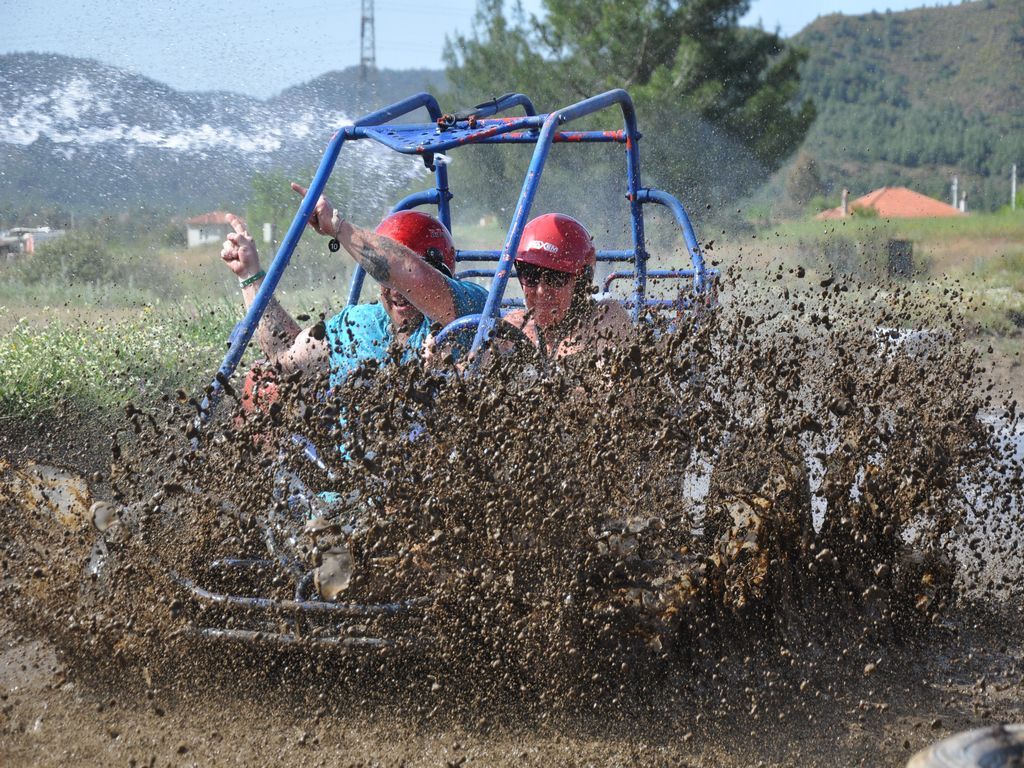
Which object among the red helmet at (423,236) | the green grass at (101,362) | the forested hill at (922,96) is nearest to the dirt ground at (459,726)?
the red helmet at (423,236)

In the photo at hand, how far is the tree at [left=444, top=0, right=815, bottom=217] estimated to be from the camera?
24.9 metres

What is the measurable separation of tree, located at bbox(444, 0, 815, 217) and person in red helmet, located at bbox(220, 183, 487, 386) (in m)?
18.4

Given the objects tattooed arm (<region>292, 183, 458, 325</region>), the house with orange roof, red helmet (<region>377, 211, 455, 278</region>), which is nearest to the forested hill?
the house with orange roof

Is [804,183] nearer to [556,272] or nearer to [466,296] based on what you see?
[556,272]

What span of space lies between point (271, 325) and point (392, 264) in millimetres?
836

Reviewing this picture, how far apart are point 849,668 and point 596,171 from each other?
20.2 m

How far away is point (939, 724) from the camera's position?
375cm

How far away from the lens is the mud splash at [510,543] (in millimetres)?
3744

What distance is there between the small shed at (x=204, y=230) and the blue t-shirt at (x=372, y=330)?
1912 centimetres

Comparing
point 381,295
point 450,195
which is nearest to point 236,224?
point 381,295

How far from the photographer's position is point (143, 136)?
3575 centimetres

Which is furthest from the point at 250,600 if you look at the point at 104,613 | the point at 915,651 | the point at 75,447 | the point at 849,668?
the point at 75,447

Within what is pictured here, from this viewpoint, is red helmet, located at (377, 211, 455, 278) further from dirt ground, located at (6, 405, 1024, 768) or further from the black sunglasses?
dirt ground, located at (6, 405, 1024, 768)

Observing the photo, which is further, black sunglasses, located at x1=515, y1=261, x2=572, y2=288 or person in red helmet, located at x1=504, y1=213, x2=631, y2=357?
black sunglasses, located at x1=515, y1=261, x2=572, y2=288
